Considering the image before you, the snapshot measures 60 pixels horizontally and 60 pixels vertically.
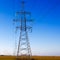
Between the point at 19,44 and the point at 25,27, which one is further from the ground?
the point at 25,27

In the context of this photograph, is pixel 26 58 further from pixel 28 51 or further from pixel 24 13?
pixel 24 13

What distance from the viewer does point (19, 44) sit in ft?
104

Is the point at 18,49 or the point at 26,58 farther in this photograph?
the point at 26,58

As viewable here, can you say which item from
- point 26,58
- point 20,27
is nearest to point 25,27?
point 20,27

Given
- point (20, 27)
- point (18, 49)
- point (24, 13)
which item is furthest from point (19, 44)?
point (24, 13)

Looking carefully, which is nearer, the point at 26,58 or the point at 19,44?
the point at 19,44

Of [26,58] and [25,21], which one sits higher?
[25,21]

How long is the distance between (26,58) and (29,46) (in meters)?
3.64

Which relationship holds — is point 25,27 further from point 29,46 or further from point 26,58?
point 26,58

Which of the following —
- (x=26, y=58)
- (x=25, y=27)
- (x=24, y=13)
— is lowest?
(x=26, y=58)

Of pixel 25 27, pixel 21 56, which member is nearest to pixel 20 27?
pixel 25 27

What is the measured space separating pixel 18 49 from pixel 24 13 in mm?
6315

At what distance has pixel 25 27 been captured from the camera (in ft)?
108

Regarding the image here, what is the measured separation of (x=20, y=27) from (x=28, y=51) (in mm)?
4255
